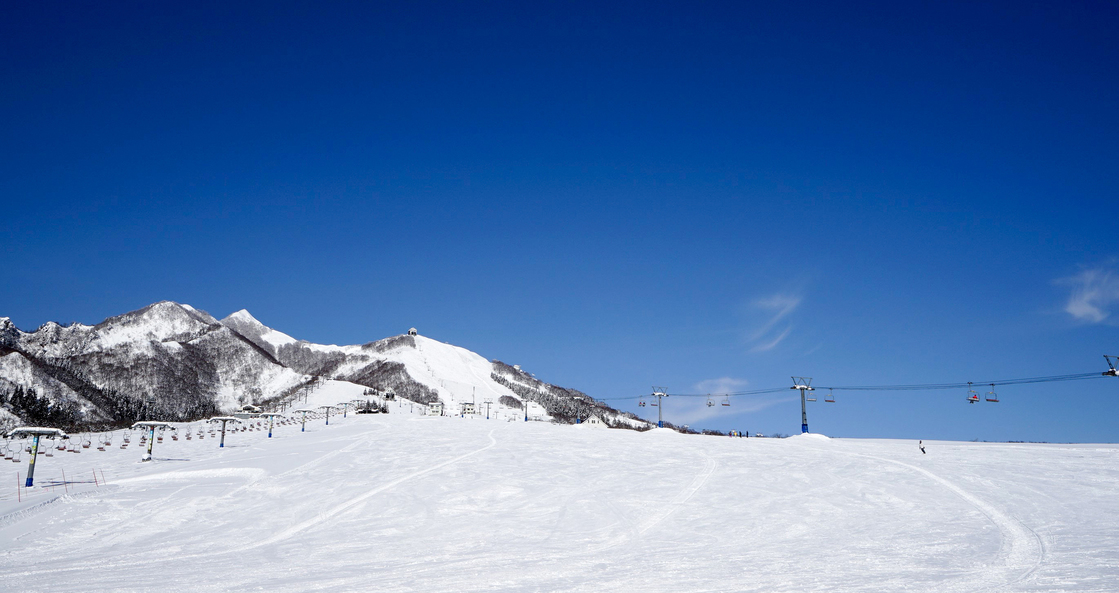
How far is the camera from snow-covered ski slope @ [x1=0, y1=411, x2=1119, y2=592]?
13.3 metres

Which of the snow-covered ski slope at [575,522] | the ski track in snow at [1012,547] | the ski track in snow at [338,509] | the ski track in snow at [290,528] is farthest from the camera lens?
the ski track in snow at [338,509]

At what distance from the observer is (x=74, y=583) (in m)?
13.3

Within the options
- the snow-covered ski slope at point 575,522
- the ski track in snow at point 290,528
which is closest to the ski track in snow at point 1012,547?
the snow-covered ski slope at point 575,522

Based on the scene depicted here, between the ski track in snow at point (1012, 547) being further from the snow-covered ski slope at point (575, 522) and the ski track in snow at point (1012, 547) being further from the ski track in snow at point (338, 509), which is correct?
the ski track in snow at point (338, 509)

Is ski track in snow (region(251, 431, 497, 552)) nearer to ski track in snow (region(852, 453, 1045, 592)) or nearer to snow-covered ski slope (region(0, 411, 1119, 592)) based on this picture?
snow-covered ski slope (region(0, 411, 1119, 592))

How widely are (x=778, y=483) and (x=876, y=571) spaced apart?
13661 millimetres

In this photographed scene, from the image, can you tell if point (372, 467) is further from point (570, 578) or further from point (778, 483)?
point (570, 578)

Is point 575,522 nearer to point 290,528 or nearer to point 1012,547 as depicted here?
point 290,528

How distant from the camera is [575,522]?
20.6 metres

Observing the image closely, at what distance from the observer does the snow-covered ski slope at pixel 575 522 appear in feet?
43.8

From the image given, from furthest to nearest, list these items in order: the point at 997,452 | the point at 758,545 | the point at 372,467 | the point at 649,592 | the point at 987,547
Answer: the point at 997,452 → the point at 372,467 → the point at 758,545 → the point at 987,547 → the point at 649,592

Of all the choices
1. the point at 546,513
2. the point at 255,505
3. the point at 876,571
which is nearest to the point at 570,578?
the point at 876,571

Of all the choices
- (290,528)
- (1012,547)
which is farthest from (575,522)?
(1012,547)

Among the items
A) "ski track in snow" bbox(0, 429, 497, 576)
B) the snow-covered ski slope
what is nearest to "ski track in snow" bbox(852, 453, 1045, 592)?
the snow-covered ski slope
